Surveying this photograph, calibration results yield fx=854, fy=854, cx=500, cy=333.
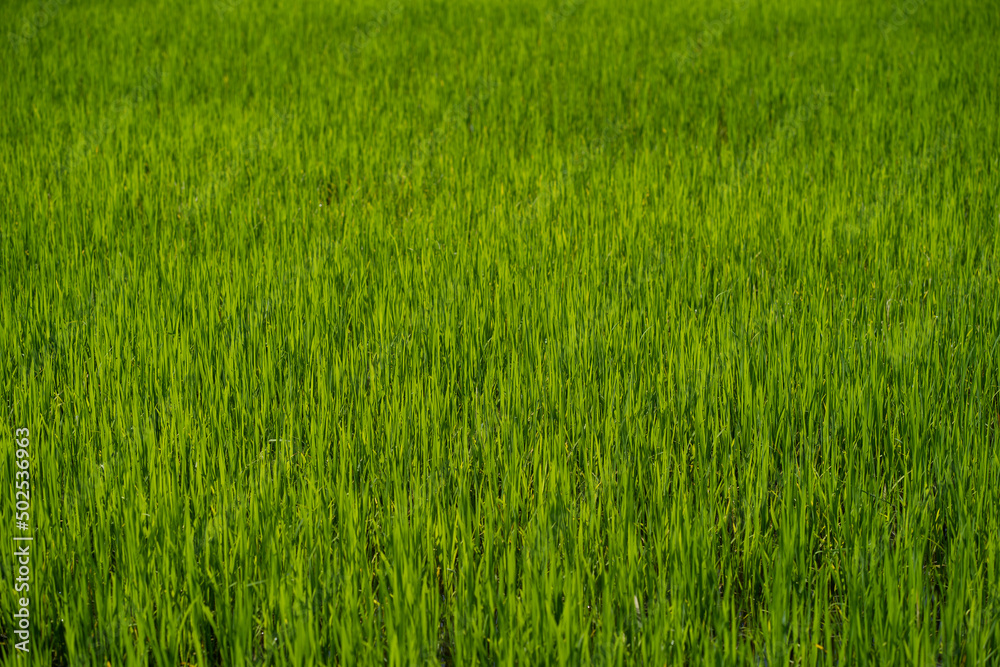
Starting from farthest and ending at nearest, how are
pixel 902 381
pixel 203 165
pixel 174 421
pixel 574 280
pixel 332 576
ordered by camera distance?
pixel 203 165
pixel 574 280
pixel 902 381
pixel 174 421
pixel 332 576

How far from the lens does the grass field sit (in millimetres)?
1354

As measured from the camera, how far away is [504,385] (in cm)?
201

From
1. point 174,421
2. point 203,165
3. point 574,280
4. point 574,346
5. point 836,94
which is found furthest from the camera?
point 836,94

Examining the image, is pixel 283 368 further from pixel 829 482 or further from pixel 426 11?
pixel 426 11

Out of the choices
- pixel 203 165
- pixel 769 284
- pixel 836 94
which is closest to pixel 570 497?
pixel 769 284

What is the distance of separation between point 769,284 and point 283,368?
1.50 metres

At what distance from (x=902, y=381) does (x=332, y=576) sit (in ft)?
4.46

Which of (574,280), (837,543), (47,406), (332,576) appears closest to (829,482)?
(837,543)

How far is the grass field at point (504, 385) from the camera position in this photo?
1354mm

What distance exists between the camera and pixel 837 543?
144cm

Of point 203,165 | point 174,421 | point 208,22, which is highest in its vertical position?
point 208,22

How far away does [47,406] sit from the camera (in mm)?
1978

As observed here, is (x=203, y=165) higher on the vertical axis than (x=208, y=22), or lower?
lower

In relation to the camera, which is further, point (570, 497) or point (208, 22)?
point (208, 22)
